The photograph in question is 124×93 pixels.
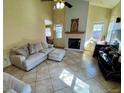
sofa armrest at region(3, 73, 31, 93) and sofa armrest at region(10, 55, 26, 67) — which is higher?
sofa armrest at region(10, 55, 26, 67)

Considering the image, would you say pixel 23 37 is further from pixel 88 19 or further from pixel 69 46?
pixel 88 19

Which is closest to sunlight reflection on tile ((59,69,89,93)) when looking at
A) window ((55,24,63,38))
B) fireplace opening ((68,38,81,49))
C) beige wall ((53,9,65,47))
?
fireplace opening ((68,38,81,49))

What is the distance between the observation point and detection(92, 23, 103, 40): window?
6424 millimetres

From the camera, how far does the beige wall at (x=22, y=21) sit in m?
3.72

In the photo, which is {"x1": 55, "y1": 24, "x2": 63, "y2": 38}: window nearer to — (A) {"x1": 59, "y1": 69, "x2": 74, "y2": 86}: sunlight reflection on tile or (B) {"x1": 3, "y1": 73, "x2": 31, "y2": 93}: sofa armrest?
(A) {"x1": 59, "y1": 69, "x2": 74, "y2": 86}: sunlight reflection on tile

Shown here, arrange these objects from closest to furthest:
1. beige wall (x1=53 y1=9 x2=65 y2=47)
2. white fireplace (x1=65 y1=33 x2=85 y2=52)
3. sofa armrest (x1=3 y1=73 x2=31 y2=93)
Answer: sofa armrest (x1=3 y1=73 x2=31 y2=93) → white fireplace (x1=65 y1=33 x2=85 y2=52) → beige wall (x1=53 y1=9 x2=65 y2=47)

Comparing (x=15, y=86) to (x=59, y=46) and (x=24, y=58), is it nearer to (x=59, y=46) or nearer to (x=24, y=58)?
(x=24, y=58)

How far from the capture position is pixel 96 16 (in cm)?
637

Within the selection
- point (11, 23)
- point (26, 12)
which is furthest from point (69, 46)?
point (11, 23)

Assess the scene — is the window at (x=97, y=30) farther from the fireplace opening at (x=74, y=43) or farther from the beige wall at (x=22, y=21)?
the beige wall at (x=22, y=21)

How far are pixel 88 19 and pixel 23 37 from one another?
4.48 meters

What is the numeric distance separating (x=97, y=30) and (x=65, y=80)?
4915 mm

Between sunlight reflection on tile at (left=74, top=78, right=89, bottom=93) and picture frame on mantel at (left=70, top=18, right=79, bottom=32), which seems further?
picture frame on mantel at (left=70, top=18, right=79, bottom=32)

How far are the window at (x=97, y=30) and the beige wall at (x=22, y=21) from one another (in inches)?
146
